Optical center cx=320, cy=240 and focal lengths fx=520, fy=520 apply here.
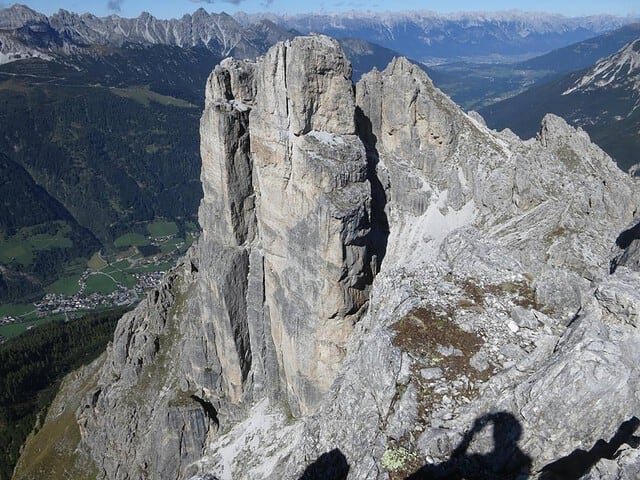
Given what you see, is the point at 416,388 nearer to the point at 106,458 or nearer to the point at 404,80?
the point at 404,80

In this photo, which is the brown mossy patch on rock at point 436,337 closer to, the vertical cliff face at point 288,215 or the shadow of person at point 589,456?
the shadow of person at point 589,456

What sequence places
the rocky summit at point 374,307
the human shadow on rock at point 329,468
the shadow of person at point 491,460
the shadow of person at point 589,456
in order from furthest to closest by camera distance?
the human shadow on rock at point 329,468 < the rocky summit at point 374,307 < the shadow of person at point 491,460 < the shadow of person at point 589,456

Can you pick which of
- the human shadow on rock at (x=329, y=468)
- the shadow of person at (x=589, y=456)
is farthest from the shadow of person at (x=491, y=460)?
the human shadow on rock at (x=329, y=468)

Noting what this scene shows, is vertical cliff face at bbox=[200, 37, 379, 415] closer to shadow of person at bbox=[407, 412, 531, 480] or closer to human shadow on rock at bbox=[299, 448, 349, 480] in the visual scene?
human shadow on rock at bbox=[299, 448, 349, 480]

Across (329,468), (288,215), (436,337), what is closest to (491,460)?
(436,337)

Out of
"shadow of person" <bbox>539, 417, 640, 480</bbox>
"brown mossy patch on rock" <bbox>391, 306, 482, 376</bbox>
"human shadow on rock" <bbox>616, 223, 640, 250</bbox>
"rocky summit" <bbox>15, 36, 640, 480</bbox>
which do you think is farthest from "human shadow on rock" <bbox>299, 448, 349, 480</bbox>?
"human shadow on rock" <bbox>616, 223, 640, 250</bbox>
